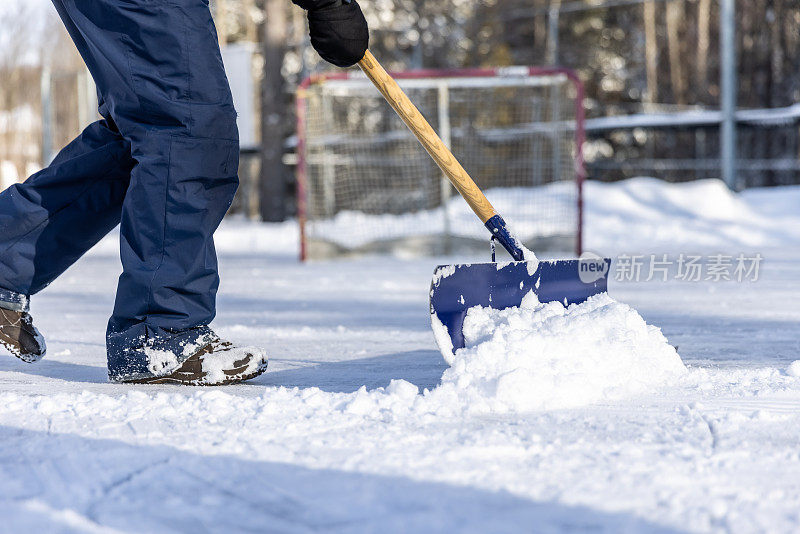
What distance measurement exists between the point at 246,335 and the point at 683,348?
1.34 m

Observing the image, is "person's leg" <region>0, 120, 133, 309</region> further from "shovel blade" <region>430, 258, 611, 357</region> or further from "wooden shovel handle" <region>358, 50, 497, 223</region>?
"shovel blade" <region>430, 258, 611, 357</region>

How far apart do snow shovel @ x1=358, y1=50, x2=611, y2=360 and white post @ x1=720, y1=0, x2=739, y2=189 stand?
780cm

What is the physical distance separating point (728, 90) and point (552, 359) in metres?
8.32

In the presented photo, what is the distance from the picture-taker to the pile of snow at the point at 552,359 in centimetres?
174

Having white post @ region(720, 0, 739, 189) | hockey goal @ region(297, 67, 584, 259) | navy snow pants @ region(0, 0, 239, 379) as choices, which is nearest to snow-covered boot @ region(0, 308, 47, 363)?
navy snow pants @ region(0, 0, 239, 379)

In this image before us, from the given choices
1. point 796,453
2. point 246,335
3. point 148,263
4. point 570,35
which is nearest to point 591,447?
point 796,453

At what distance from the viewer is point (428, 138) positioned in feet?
7.43

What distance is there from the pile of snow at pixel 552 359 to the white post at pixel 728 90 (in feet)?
26.2

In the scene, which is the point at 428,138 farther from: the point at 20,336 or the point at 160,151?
the point at 20,336

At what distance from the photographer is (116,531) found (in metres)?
1.13

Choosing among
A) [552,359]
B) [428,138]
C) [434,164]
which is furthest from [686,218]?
[552,359]

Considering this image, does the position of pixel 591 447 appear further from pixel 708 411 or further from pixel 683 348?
pixel 683 348

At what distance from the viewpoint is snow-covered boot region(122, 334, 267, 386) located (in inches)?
81.4

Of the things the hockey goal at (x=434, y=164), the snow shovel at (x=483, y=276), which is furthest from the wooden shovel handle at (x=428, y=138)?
the hockey goal at (x=434, y=164)
